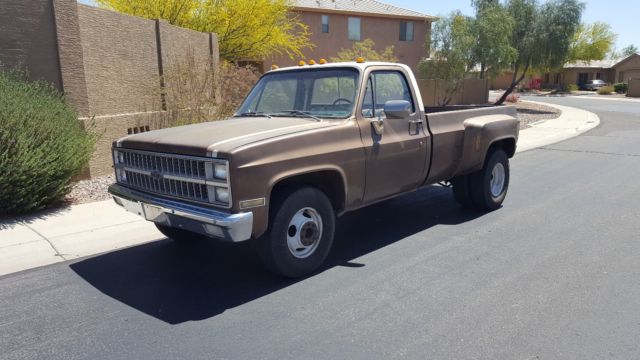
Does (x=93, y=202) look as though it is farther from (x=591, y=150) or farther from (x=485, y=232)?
(x=591, y=150)

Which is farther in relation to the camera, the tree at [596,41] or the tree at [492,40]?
the tree at [596,41]

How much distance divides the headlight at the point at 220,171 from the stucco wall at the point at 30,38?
18.7 ft

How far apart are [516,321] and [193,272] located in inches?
117

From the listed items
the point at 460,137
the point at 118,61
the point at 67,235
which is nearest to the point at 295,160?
the point at 460,137

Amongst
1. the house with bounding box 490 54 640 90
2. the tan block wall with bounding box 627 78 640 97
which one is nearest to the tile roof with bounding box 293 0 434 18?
the tan block wall with bounding box 627 78 640 97

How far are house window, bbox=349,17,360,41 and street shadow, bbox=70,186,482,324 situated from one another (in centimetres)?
2758

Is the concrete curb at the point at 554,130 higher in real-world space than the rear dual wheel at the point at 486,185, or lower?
lower

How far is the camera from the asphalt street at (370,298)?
11.4 ft

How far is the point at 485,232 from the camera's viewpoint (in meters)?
6.02

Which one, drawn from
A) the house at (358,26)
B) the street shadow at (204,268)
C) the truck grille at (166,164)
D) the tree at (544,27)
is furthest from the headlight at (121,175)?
the tree at (544,27)

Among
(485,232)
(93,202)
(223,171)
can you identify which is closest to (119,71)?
(93,202)

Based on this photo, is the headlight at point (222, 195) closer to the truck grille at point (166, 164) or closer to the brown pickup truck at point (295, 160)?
the brown pickup truck at point (295, 160)

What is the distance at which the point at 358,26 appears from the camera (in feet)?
108

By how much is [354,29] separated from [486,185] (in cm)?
2779
